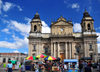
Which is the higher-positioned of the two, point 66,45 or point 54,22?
point 54,22

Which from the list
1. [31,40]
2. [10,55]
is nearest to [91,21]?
[31,40]

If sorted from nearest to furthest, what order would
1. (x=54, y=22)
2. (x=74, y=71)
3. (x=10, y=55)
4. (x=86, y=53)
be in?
(x=74, y=71)
(x=86, y=53)
(x=54, y=22)
(x=10, y=55)

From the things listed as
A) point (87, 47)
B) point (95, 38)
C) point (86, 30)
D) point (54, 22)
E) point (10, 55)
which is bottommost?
point (10, 55)

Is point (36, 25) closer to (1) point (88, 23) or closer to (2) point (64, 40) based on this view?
(2) point (64, 40)

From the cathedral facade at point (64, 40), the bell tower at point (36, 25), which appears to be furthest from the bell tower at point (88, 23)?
the bell tower at point (36, 25)

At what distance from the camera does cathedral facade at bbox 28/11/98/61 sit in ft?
120

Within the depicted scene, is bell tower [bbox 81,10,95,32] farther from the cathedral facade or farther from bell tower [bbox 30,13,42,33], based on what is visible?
bell tower [bbox 30,13,42,33]

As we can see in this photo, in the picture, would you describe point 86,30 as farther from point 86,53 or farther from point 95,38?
point 86,53

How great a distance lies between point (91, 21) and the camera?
38.5 metres

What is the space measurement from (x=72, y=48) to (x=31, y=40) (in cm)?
1218

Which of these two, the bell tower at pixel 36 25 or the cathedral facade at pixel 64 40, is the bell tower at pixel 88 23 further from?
the bell tower at pixel 36 25

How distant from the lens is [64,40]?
37.2 metres

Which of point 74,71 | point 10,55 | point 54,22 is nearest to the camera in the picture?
point 74,71

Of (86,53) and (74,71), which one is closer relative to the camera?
(74,71)
